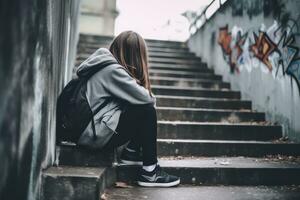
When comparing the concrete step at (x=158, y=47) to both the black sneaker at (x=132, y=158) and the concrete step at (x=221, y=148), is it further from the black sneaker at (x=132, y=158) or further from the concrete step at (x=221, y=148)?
the black sneaker at (x=132, y=158)

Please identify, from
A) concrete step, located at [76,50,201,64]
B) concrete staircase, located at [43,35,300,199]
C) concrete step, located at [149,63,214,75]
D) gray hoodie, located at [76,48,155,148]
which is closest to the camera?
concrete staircase, located at [43,35,300,199]

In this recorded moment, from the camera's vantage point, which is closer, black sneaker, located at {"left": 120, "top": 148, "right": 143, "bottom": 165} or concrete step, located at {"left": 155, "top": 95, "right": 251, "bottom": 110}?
black sneaker, located at {"left": 120, "top": 148, "right": 143, "bottom": 165}

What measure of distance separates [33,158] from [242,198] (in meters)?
1.95

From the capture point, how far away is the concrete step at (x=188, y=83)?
272 inches

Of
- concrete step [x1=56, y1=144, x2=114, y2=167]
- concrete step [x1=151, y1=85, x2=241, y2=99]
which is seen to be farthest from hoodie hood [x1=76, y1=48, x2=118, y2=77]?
concrete step [x1=151, y1=85, x2=241, y2=99]

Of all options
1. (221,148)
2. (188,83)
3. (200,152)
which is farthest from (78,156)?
(188,83)

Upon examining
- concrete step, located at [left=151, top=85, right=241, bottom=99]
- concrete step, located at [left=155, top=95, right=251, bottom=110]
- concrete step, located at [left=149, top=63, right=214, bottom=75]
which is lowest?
concrete step, located at [left=155, top=95, right=251, bottom=110]

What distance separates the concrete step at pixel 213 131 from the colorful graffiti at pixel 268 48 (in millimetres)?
902

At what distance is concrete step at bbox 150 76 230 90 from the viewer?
690cm

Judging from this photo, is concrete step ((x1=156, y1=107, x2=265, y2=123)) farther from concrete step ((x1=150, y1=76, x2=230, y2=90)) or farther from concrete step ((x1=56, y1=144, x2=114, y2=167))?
concrete step ((x1=56, y1=144, x2=114, y2=167))

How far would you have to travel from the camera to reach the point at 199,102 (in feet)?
19.4

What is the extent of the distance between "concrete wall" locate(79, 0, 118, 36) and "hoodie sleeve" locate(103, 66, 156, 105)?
1731 centimetres

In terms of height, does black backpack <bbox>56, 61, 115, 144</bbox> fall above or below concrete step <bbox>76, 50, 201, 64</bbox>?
below

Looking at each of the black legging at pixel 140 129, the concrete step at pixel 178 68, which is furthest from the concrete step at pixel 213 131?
the concrete step at pixel 178 68
